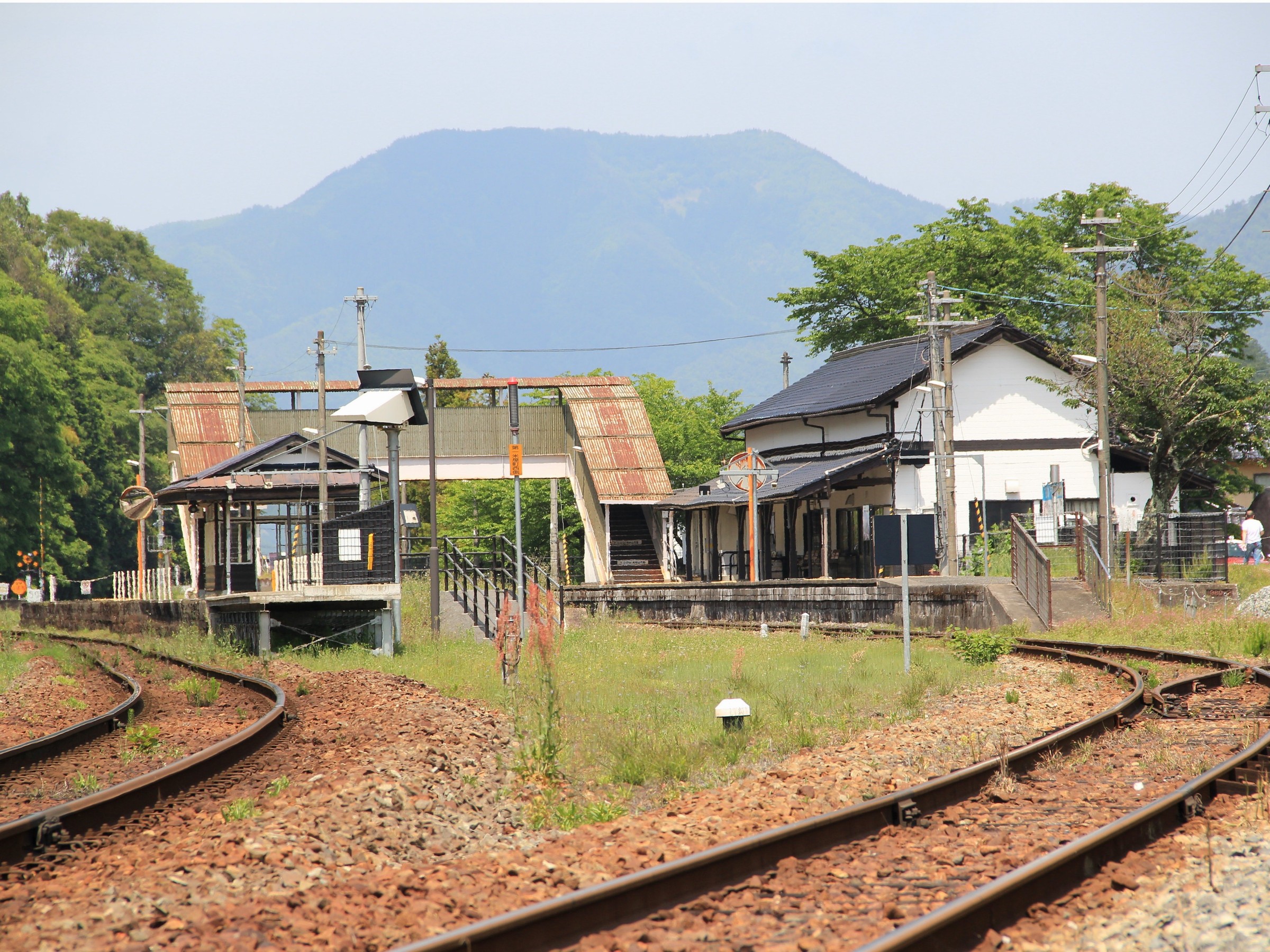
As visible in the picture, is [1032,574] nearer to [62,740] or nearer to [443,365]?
[62,740]

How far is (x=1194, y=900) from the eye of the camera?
5.89 m

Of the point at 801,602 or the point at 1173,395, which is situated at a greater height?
the point at 1173,395

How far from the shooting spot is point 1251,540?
40344mm

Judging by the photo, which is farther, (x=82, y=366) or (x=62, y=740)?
(x=82, y=366)

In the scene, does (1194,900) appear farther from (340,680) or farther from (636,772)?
(340,680)

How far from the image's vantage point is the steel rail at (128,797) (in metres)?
7.15

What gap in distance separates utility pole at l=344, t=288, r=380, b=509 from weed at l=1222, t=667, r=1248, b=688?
46.1 ft

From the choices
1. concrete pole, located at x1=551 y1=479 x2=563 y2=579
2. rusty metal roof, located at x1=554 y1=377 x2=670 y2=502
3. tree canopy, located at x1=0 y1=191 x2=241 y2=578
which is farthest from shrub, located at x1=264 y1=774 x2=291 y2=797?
tree canopy, located at x1=0 y1=191 x2=241 y2=578

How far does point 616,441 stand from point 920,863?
130 feet

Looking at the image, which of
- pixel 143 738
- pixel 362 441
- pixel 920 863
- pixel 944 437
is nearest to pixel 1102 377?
pixel 944 437

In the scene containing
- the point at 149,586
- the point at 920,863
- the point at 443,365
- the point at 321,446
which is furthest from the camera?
the point at 443,365

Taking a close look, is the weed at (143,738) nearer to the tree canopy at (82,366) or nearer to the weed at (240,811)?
the weed at (240,811)

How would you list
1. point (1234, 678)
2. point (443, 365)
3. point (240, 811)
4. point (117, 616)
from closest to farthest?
point (240, 811) < point (1234, 678) < point (117, 616) < point (443, 365)

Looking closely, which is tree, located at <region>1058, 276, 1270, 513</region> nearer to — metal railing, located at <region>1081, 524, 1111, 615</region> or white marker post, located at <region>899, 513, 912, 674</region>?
metal railing, located at <region>1081, 524, 1111, 615</region>
